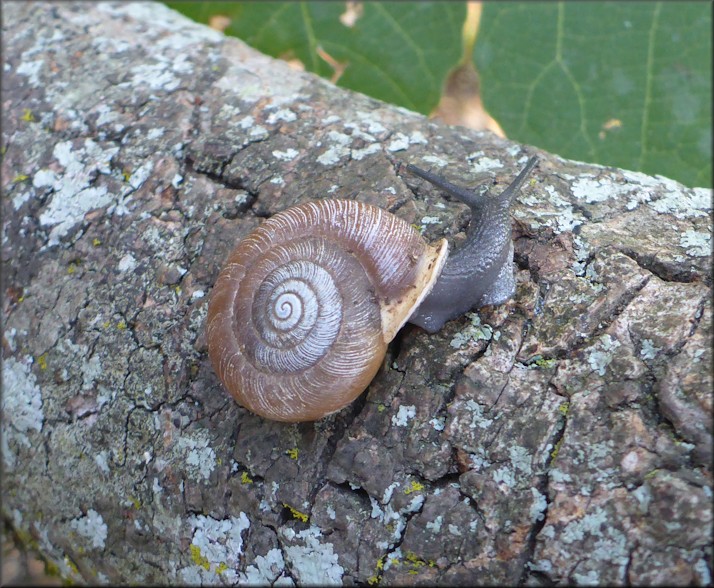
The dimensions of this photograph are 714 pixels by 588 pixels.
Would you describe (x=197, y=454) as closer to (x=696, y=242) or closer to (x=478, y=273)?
(x=478, y=273)

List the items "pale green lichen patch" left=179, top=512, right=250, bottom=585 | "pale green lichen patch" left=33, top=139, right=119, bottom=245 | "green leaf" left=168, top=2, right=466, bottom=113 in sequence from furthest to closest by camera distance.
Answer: "green leaf" left=168, top=2, right=466, bottom=113 < "pale green lichen patch" left=33, top=139, right=119, bottom=245 < "pale green lichen patch" left=179, top=512, right=250, bottom=585

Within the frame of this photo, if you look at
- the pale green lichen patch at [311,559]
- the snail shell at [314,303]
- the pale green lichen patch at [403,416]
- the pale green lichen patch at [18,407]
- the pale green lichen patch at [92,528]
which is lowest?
the pale green lichen patch at [92,528]

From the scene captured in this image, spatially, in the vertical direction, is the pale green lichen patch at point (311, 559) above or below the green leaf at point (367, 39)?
below

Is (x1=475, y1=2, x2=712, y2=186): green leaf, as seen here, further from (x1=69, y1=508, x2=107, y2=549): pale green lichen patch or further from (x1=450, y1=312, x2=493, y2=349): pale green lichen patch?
(x1=69, y1=508, x2=107, y2=549): pale green lichen patch

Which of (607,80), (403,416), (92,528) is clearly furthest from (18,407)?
(607,80)

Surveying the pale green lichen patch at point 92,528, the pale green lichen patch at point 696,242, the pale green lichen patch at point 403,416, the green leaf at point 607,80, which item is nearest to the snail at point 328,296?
the pale green lichen patch at point 403,416

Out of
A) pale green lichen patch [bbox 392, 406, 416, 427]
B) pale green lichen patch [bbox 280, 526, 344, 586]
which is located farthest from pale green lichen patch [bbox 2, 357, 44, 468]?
pale green lichen patch [bbox 392, 406, 416, 427]

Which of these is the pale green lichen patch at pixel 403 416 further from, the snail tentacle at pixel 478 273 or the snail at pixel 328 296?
the snail tentacle at pixel 478 273
